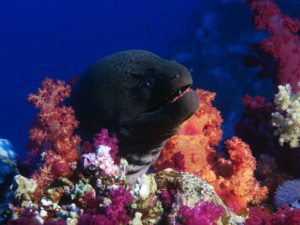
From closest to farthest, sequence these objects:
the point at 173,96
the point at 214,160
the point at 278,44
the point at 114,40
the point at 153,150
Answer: the point at 173,96, the point at 153,150, the point at 214,160, the point at 278,44, the point at 114,40

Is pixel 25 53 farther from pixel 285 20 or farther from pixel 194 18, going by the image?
pixel 285 20

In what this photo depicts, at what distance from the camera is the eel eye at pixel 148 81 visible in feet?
12.5

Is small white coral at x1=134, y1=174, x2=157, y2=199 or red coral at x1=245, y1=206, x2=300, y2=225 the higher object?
small white coral at x1=134, y1=174, x2=157, y2=199

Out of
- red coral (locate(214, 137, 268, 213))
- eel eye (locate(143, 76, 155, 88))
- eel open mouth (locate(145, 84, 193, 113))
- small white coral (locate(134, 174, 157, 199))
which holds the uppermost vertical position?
eel eye (locate(143, 76, 155, 88))

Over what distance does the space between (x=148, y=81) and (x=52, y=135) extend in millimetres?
1053

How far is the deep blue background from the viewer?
19.5 m

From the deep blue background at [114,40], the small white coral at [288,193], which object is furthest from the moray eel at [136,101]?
the deep blue background at [114,40]

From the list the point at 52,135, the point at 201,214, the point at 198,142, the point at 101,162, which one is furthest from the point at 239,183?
the point at 52,135

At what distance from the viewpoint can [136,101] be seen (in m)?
3.93

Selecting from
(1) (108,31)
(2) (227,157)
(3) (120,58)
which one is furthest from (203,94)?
(1) (108,31)

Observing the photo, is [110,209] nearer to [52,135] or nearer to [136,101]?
[52,135]

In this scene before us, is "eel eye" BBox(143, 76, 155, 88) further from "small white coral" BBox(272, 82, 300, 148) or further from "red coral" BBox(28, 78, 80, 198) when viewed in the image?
"small white coral" BBox(272, 82, 300, 148)

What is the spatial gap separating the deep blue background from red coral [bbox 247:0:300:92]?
12471mm

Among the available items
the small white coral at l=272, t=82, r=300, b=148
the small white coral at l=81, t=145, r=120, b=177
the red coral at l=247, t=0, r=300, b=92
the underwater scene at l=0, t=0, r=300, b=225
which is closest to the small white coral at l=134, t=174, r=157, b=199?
the underwater scene at l=0, t=0, r=300, b=225
